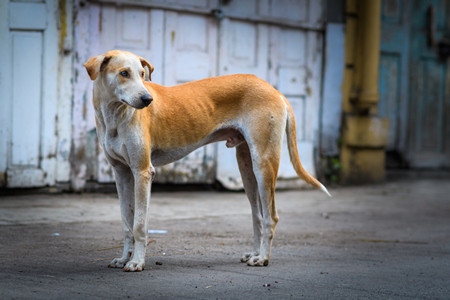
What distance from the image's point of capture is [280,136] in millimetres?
5254

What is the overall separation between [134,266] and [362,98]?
6440 mm

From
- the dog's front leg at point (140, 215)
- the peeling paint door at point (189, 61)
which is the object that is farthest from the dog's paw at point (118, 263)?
the peeling paint door at point (189, 61)

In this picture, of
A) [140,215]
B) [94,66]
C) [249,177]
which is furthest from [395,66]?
A: [94,66]

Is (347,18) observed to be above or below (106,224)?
above

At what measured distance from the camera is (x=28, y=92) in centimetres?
813

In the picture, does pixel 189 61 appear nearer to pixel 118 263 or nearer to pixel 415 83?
pixel 415 83

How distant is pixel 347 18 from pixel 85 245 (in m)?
6.11

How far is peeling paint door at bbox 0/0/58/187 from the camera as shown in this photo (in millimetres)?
7980

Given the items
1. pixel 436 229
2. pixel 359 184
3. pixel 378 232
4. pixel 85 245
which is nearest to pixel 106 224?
pixel 85 245

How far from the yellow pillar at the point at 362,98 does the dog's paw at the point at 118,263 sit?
615 cm

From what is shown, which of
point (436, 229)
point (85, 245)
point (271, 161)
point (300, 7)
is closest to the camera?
point (271, 161)

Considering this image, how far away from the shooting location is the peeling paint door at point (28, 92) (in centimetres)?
798

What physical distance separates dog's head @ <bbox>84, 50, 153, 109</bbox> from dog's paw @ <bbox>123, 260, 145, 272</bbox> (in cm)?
97

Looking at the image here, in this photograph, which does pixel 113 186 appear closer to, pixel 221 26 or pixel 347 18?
pixel 221 26
